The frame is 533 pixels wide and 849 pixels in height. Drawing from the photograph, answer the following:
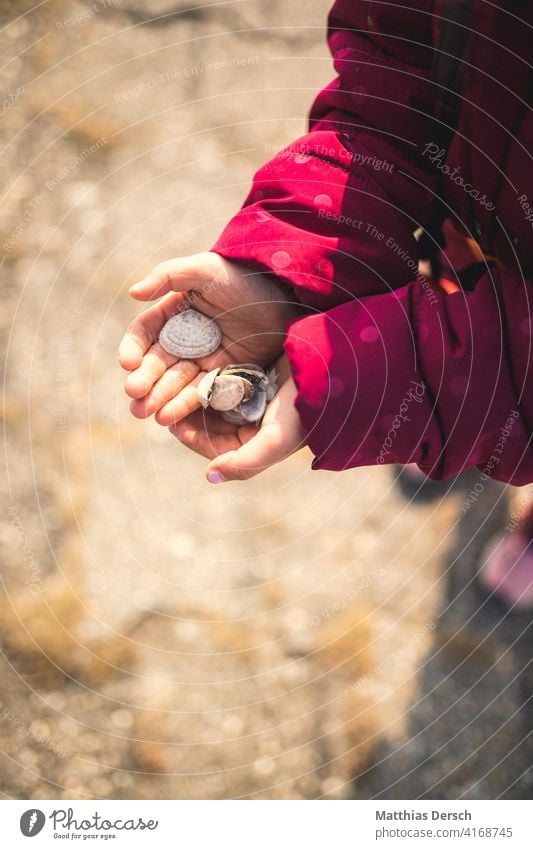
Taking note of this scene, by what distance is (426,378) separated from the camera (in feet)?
2.14

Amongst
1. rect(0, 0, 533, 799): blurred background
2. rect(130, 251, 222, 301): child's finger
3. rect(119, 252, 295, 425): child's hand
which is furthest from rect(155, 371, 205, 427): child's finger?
rect(0, 0, 533, 799): blurred background

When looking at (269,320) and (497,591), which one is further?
(497,591)

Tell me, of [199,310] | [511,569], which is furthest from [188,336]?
[511,569]

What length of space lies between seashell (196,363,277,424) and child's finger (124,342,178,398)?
0.05 meters

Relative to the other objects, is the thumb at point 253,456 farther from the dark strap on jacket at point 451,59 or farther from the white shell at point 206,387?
the dark strap on jacket at point 451,59

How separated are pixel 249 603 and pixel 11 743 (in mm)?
370

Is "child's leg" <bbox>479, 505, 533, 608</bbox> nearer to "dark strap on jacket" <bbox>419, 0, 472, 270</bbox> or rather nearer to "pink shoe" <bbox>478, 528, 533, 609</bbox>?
"pink shoe" <bbox>478, 528, 533, 609</bbox>

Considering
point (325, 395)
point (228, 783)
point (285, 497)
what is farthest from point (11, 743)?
point (325, 395)

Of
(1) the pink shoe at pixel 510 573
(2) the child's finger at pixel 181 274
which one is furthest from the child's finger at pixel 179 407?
(1) the pink shoe at pixel 510 573

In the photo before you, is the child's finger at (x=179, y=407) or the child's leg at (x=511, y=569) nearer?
the child's finger at (x=179, y=407)

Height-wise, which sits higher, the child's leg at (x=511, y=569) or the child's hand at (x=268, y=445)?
the child's hand at (x=268, y=445)

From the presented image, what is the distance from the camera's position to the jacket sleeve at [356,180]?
2.33ft

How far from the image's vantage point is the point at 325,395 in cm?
65
